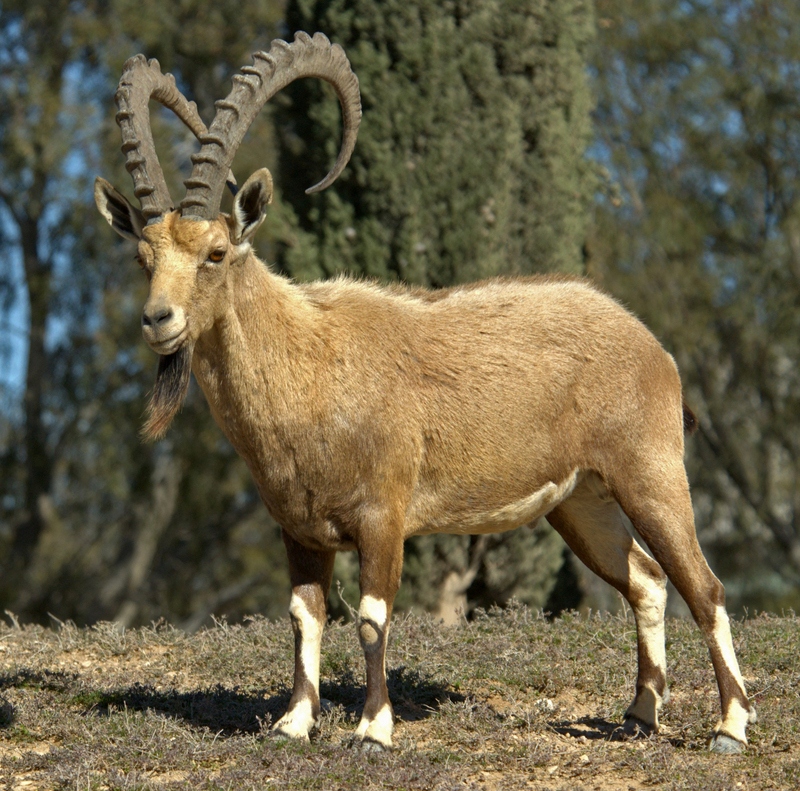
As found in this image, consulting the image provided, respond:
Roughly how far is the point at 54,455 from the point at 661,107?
13.2m

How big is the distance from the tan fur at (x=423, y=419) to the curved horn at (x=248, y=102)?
0.58 ft

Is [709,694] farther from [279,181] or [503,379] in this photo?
[279,181]

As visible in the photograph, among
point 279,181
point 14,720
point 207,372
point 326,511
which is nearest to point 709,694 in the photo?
point 326,511

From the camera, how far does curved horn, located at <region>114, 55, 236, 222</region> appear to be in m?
5.35

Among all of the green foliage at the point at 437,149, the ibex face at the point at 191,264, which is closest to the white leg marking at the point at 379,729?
the ibex face at the point at 191,264

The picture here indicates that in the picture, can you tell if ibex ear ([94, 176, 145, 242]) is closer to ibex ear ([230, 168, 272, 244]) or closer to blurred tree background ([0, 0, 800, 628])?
ibex ear ([230, 168, 272, 244])

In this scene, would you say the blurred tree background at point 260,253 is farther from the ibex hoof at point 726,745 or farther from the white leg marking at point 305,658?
the ibex hoof at point 726,745

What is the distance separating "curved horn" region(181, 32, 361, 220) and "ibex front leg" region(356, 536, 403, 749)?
1925mm

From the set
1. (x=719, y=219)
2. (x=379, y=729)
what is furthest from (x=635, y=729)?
(x=719, y=219)

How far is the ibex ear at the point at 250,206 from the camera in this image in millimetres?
5230

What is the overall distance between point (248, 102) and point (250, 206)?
556 millimetres

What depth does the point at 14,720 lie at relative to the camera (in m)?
5.89

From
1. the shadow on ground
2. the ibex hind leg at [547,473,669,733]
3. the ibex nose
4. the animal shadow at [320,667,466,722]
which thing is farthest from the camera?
the animal shadow at [320,667,466,722]

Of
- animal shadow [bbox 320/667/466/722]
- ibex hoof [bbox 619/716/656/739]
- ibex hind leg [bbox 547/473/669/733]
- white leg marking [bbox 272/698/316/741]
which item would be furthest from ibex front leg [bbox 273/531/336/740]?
ibex hoof [bbox 619/716/656/739]
